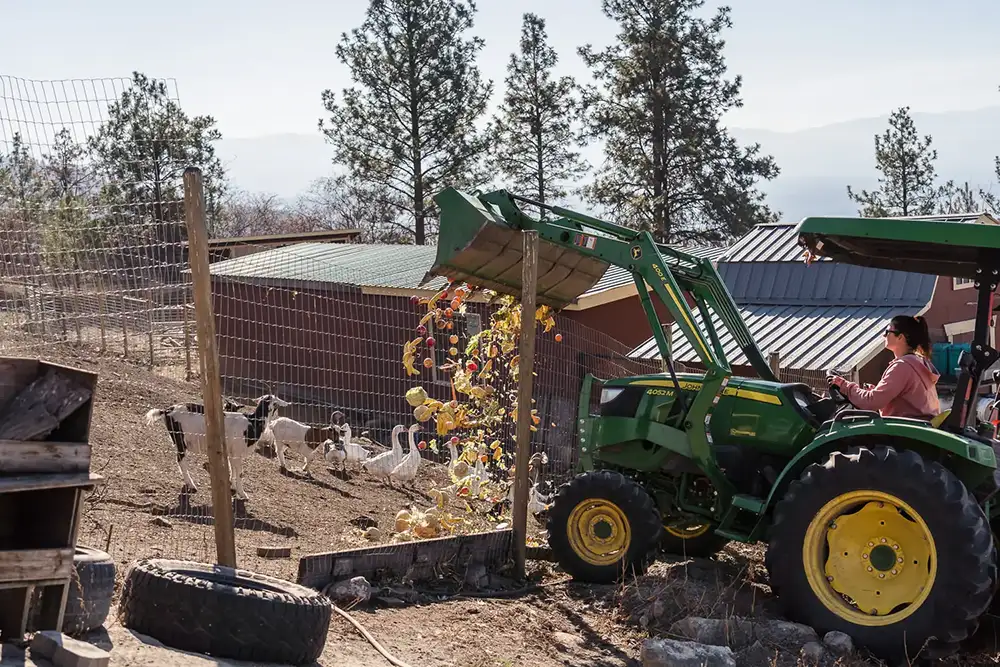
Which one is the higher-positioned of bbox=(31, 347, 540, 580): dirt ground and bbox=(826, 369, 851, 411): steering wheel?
bbox=(826, 369, 851, 411): steering wheel

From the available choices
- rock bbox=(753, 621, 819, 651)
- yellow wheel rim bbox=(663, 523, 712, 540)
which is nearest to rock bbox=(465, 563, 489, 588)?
yellow wheel rim bbox=(663, 523, 712, 540)

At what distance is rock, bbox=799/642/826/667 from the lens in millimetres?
6324

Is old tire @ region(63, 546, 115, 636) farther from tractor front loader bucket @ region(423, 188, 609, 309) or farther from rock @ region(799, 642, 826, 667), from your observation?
rock @ region(799, 642, 826, 667)

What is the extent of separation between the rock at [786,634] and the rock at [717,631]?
0.08 meters

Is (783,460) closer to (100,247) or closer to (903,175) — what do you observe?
(100,247)

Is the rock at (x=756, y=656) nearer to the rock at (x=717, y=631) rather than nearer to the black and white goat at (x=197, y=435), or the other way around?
the rock at (x=717, y=631)

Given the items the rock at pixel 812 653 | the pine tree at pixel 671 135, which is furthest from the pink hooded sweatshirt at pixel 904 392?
the pine tree at pixel 671 135

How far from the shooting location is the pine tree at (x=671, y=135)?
3750cm

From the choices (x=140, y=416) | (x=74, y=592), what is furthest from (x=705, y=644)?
(x=140, y=416)

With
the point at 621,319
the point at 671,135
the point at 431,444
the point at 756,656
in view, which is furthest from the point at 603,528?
the point at 671,135

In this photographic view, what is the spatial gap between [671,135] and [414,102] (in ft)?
28.2

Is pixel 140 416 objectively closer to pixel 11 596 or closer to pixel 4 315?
pixel 4 315

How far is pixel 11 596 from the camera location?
4543 mm

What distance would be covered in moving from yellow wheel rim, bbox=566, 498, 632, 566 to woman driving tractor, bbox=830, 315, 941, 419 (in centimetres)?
178
